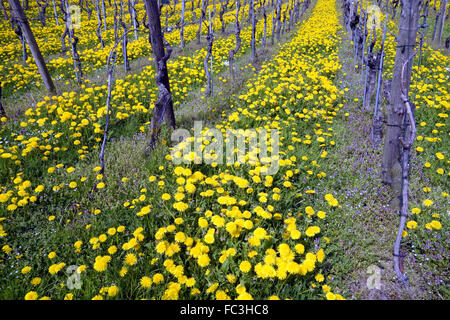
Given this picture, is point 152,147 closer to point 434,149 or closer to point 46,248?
point 46,248

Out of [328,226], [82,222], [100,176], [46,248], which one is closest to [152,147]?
[100,176]

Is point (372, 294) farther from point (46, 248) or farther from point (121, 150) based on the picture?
point (121, 150)

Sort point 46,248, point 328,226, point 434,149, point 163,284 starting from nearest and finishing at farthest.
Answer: point 163,284 → point 46,248 → point 328,226 → point 434,149

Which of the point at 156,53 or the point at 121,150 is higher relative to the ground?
the point at 156,53

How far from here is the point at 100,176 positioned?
413 centimetres

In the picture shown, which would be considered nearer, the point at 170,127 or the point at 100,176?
the point at 100,176

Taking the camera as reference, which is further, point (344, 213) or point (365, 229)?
point (344, 213)

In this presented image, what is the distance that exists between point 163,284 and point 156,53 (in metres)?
4.74

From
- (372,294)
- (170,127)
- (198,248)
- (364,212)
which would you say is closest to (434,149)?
(364,212)

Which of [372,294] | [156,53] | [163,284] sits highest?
[156,53]

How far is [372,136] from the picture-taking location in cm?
544
